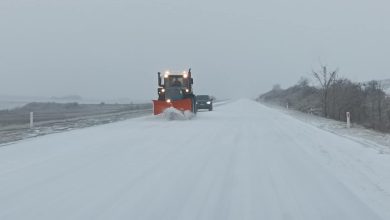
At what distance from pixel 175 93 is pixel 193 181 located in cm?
2789

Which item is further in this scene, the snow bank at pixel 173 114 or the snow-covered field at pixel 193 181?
the snow bank at pixel 173 114

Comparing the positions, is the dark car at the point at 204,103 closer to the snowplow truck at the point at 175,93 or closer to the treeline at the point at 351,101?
the treeline at the point at 351,101

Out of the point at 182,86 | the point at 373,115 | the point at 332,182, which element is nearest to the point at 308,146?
the point at 332,182

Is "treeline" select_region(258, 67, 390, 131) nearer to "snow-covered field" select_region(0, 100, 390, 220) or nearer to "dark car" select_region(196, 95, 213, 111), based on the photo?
"dark car" select_region(196, 95, 213, 111)

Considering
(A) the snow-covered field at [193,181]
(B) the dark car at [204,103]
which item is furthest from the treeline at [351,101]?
(A) the snow-covered field at [193,181]

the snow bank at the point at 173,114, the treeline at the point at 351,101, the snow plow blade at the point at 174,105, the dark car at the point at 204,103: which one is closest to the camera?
the snow bank at the point at 173,114

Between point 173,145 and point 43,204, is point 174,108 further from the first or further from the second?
point 43,204

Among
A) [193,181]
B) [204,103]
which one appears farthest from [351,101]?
[193,181]

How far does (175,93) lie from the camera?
126 feet

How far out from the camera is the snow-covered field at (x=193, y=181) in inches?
313

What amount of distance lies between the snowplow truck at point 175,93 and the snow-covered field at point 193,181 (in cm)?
1939

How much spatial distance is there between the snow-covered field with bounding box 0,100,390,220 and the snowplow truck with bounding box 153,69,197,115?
19395mm

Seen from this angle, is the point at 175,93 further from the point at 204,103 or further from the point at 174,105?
the point at 204,103

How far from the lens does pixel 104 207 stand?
26.6 ft
